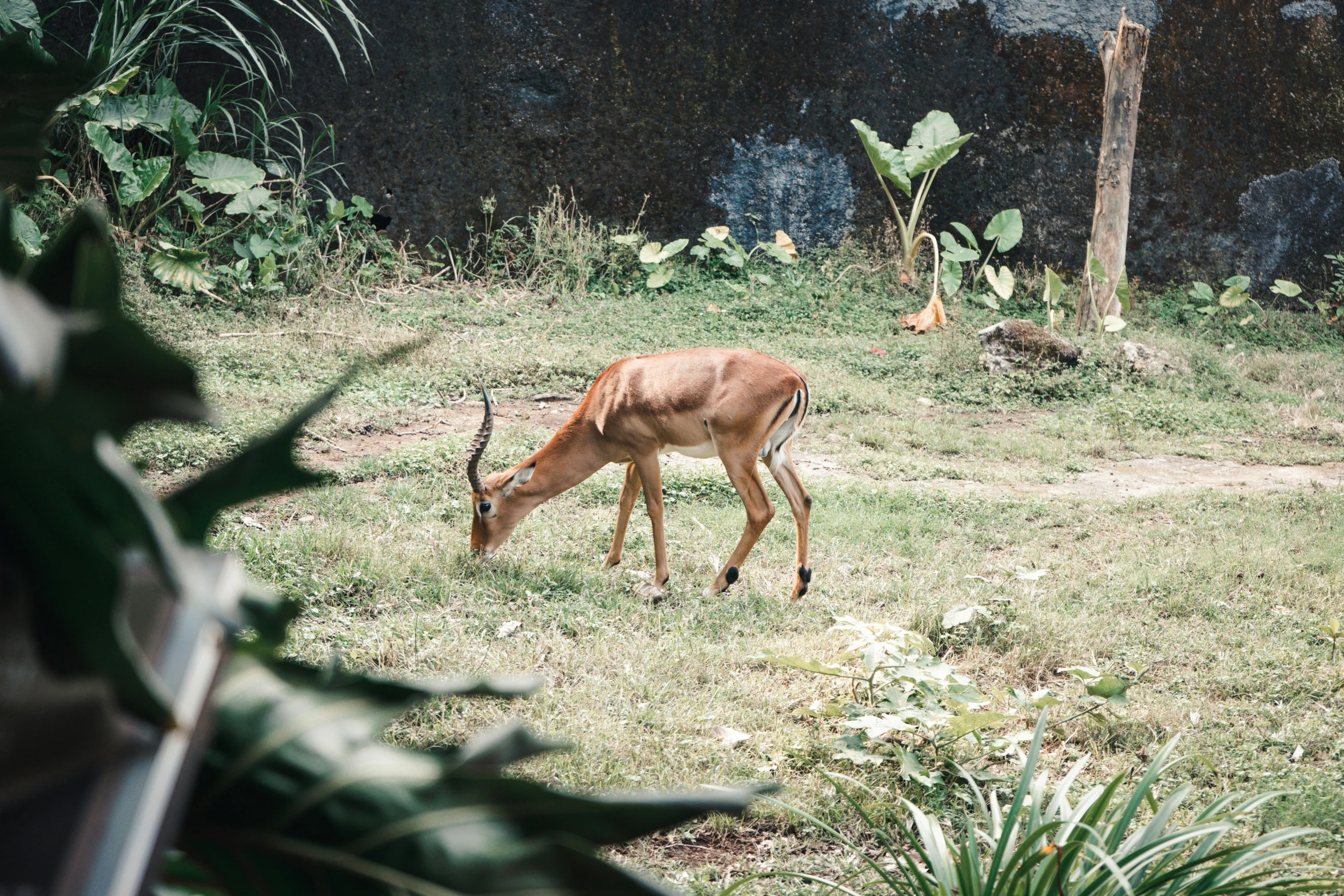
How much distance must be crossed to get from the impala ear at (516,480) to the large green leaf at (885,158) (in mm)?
6236

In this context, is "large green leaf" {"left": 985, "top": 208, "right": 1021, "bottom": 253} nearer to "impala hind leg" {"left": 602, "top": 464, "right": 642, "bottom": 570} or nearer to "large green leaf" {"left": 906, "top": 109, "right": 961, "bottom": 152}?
"large green leaf" {"left": 906, "top": 109, "right": 961, "bottom": 152}

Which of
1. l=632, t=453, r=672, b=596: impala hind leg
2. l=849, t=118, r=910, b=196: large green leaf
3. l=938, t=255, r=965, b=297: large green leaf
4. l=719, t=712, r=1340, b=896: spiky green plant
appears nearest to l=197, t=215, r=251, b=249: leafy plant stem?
l=632, t=453, r=672, b=596: impala hind leg

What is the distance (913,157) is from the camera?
986cm

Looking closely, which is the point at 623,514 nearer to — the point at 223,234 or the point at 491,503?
Answer: the point at 491,503

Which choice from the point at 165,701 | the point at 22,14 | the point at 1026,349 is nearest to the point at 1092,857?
the point at 165,701

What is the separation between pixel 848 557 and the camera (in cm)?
473

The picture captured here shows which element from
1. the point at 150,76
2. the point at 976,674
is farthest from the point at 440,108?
the point at 976,674

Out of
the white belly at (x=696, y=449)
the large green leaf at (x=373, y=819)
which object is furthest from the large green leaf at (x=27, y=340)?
the white belly at (x=696, y=449)

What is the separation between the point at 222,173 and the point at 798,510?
19.5ft

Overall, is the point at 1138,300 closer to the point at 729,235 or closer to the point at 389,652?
the point at 729,235

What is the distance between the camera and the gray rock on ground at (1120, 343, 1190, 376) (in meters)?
8.09

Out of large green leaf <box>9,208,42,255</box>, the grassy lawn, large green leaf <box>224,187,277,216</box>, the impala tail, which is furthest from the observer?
large green leaf <box>224,187,277,216</box>

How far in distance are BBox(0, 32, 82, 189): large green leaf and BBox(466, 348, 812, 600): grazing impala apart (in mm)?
3841

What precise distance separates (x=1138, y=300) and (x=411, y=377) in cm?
741
